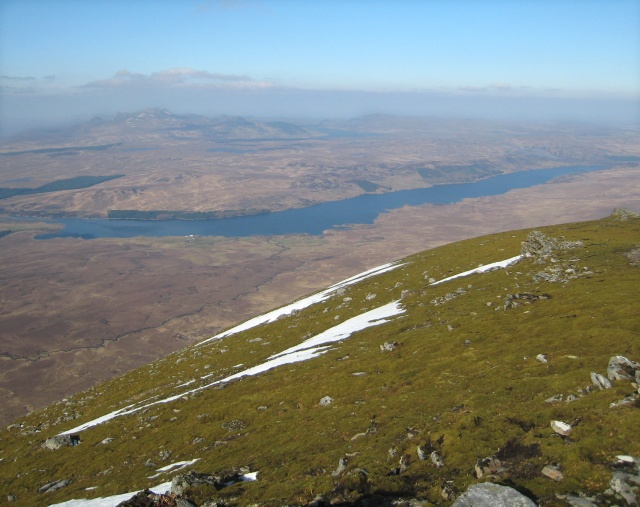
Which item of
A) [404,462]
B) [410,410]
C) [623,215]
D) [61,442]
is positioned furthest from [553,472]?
[623,215]

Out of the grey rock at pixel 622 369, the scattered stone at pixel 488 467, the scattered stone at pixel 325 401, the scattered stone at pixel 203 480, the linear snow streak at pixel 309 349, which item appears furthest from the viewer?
the linear snow streak at pixel 309 349

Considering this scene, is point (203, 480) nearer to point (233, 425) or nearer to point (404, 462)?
point (404, 462)

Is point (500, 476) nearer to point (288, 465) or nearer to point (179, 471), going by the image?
point (288, 465)

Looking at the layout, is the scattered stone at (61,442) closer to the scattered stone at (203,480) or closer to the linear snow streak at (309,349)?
the linear snow streak at (309,349)

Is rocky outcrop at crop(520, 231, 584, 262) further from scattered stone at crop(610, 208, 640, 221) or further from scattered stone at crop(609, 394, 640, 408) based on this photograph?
scattered stone at crop(609, 394, 640, 408)

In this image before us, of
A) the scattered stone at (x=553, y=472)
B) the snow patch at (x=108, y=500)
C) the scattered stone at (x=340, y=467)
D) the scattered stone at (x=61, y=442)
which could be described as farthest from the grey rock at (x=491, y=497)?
the scattered stone at (x=61, y=442)

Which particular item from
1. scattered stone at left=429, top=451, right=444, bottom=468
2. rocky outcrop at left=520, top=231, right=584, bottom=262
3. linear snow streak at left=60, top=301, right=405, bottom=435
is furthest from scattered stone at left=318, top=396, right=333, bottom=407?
rocky outcrop at left=520, top=231, right=584, bottom=262
